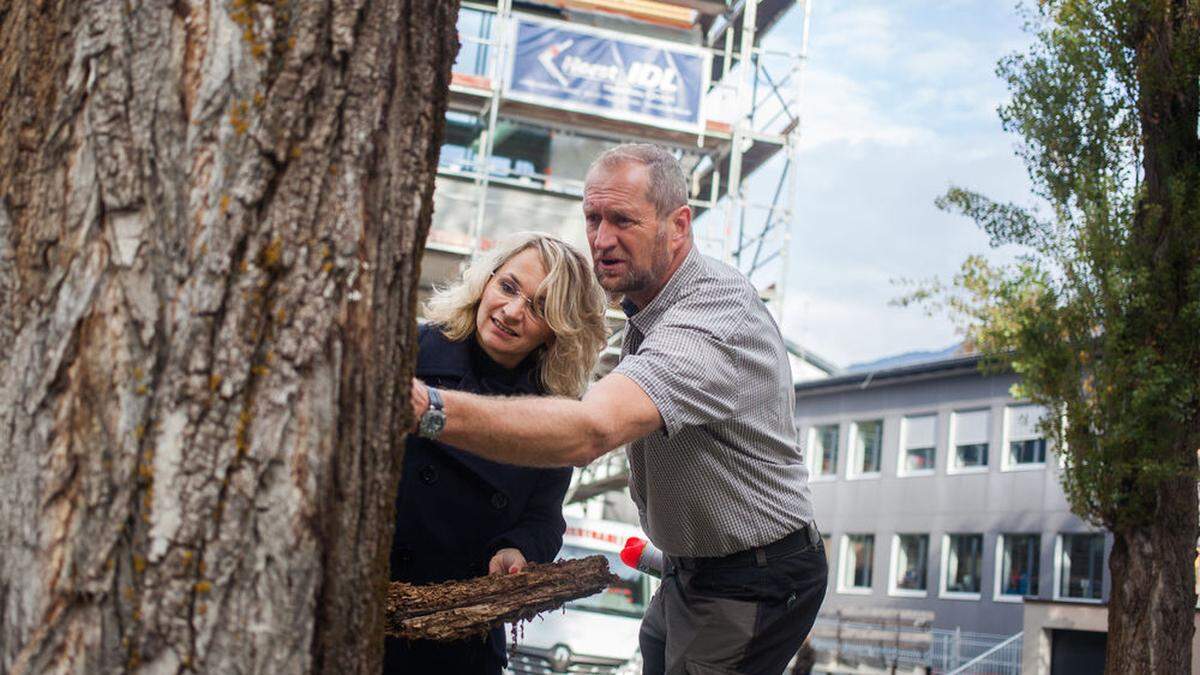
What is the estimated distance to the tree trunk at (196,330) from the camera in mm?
1972

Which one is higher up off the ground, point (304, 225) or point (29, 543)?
point (304, 225)

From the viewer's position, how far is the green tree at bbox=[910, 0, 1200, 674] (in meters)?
13.7

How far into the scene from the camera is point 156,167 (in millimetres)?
2059

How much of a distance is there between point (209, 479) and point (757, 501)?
87.4 inches

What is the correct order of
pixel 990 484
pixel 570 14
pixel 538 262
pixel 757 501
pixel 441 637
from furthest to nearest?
pixel 990 484 < pixel 570 14 < pixel 538 262 < pixel 757 501 < pixel 441 637

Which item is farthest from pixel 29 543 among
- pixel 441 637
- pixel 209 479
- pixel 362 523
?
pixel 441 637

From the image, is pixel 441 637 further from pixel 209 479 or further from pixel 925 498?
pixel 925 498

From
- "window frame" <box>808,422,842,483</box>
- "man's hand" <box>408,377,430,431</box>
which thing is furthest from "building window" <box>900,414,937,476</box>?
"man's hand" <box>408,377,430,431</box>

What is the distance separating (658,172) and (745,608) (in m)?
1.18

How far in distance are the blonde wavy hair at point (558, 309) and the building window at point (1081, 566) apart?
32.3m

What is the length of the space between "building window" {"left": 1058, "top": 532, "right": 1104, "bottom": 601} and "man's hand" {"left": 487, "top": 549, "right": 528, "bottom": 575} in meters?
32.7

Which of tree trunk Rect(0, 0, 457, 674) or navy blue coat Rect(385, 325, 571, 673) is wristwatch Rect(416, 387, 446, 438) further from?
navy blue coat Rect(385, 325, 571, 673)

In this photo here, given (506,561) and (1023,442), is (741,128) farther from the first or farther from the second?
(506,561)

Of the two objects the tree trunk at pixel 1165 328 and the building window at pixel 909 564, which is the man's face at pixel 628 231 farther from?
the building window at pixel 909 564
